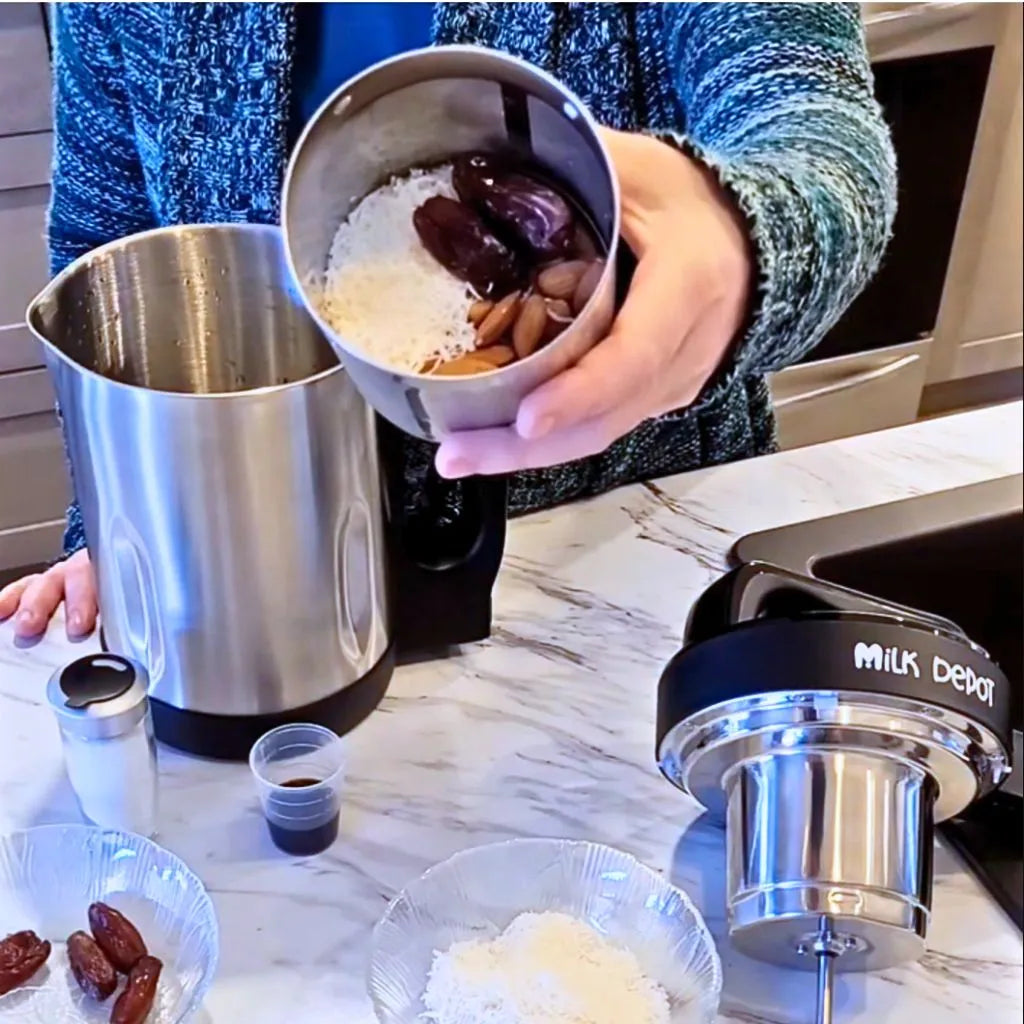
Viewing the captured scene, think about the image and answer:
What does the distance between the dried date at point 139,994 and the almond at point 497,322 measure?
26 centimetres

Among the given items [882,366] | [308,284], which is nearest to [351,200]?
[308,284]

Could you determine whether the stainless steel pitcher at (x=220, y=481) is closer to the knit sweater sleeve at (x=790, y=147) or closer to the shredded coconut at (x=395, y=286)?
the shredded coconut at (x=395, y=286)

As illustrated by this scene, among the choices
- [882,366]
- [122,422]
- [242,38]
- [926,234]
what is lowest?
[882,366]

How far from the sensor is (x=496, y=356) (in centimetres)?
45

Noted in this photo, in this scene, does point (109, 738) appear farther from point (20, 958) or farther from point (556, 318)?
point (556, 318)

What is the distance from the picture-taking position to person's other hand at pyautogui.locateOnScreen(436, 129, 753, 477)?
451mm

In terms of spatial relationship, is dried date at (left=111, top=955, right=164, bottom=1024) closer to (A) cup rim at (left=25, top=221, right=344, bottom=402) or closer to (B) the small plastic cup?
(B) the small plastic cup

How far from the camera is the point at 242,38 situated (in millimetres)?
725

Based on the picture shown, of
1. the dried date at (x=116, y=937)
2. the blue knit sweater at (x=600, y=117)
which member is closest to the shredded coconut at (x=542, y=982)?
the dried date at (x=116, y=937)

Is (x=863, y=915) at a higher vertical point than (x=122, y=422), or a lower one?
lower

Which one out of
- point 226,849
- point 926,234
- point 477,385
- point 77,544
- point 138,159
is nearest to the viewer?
point 477,385

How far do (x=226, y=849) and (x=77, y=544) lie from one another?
19 cm

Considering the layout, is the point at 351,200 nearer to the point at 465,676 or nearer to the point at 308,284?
the point at 308,284

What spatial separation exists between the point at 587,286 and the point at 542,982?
0.83 ft
